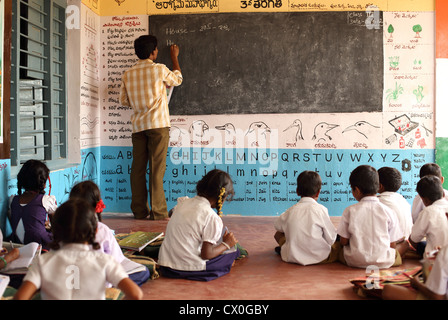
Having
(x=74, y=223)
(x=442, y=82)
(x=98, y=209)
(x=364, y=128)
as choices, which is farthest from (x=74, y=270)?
(x=442, y=82)

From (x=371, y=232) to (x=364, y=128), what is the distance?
7.41ft

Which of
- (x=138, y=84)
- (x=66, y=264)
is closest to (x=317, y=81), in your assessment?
(x=138, y=84)

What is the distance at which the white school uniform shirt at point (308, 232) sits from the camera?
3141 millimetres

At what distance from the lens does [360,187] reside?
3.07m

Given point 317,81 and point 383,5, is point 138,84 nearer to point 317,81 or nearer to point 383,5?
point 317,81

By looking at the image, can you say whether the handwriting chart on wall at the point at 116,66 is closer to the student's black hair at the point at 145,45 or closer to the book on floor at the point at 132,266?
the student's black hair at the point at 145,45

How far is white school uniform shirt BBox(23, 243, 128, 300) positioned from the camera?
1.70 metres

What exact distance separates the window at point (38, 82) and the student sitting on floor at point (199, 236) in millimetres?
1391

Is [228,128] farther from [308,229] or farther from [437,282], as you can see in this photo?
[437,282]

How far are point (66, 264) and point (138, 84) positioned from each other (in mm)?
3171

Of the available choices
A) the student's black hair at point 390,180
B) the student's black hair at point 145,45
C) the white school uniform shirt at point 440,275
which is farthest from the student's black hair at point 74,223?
the student's black hair at point 145,45

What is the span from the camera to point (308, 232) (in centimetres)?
314

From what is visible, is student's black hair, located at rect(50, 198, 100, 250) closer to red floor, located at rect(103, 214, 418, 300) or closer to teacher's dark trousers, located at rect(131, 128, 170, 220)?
red floor, located at rect(103, 214, 418, 300)

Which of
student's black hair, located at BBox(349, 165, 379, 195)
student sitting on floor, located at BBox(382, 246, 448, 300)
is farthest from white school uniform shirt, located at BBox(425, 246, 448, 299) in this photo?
student's black hair, located at BBox(349, 165, 379, 195)
